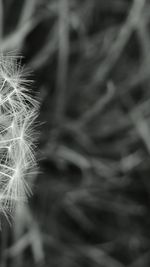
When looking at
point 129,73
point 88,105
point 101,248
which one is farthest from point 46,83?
point 101,248

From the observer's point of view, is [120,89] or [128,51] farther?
[128,51]

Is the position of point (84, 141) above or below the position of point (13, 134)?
above

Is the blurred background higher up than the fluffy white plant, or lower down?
higher up

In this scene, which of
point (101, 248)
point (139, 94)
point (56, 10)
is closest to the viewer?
point (56, 10)

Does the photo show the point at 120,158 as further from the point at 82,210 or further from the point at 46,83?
the point at 46,83

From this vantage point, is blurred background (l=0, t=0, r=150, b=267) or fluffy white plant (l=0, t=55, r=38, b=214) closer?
fluffy white plant (l=0, t=55, r=38, b=214)
